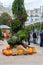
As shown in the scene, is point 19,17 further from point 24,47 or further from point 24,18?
point 24,47

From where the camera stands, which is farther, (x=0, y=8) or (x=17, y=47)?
(x=0, y=8)

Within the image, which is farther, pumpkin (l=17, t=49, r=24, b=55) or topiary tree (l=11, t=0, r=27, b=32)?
topiary tree (l=11, t=0, r=27, b=32)

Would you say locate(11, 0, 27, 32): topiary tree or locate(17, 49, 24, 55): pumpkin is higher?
locate(11, 0, 27, 32): topiary tree

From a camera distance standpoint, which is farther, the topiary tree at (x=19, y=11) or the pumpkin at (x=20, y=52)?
the topiary tree at (x=19, y=11)

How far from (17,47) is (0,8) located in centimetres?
11519

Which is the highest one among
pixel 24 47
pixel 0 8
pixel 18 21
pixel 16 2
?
pixel 16 2

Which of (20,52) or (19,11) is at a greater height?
(19,11)

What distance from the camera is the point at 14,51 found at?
599 inches

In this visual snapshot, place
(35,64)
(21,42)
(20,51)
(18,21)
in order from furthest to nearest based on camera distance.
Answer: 1. (18,21)
2. (21,42)
3. (20,51)
4. (35,64)

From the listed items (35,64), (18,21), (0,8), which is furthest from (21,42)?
(0,8)

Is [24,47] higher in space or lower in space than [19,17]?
lower

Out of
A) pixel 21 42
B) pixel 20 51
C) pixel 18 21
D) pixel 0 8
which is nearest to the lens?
pixel 20 51

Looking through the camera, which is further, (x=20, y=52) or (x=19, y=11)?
(x=19, y=11)

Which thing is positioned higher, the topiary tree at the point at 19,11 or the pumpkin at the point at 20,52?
the topiary tree at the point at 19,11
